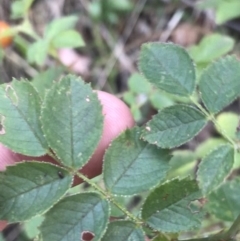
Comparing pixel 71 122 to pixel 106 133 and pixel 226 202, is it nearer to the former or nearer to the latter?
pixel 106 133

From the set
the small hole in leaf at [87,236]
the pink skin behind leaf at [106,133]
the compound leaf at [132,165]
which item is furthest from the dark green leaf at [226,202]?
the small hole in leaf at [87,236]

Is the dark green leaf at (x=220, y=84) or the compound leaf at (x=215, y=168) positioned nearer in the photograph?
the compound leaf at (x=215, y=168)

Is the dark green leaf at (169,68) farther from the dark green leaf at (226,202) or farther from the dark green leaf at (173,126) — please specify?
the dark green leaf at (226,202)

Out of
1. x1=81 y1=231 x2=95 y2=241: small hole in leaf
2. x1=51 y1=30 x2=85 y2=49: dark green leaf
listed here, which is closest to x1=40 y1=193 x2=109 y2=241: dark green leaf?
x1=81 y1=231 x2=95 y2=241: small hole in leaf

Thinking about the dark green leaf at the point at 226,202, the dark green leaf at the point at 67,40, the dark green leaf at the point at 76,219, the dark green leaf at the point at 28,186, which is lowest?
the dark green leaf at the point at 226,202

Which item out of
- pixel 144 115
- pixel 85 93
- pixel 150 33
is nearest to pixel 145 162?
pixel 85 93

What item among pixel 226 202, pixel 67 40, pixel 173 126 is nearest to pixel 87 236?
pixel 173 126

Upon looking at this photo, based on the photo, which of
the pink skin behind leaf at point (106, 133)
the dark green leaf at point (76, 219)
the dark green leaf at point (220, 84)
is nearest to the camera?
the dark green leaf at point (76, 219)
